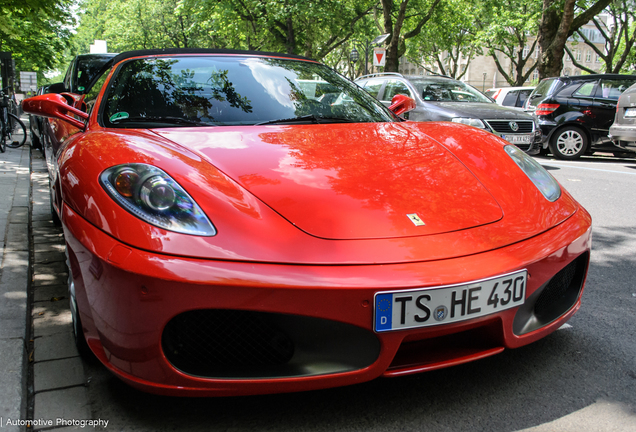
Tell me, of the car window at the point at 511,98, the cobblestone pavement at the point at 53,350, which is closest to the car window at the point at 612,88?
the car window at the point at 511,98

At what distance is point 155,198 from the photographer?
186cm

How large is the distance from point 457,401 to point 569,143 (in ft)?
32.9

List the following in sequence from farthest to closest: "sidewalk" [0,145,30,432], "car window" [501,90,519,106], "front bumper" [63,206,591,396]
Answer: "car window" [501,90,519,106]
"sidewalk" [0,145,30,432]
"front bumper" [63,206,591,396]

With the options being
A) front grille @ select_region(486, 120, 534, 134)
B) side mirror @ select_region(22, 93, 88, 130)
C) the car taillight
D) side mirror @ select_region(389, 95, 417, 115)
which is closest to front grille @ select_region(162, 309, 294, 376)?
side mirror @ select_region(22, 93, 88, 130)

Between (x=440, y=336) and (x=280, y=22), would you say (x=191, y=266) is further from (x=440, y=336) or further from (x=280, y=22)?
(x=280, y=22)

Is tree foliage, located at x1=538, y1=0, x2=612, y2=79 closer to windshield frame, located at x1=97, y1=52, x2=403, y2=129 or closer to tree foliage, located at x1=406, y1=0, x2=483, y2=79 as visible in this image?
tree foliage, located at x1=406, y1=0, x2=483, y2=79

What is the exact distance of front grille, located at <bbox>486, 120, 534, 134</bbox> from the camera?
8.52 m

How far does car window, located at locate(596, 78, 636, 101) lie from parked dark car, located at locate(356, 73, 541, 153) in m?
2.75

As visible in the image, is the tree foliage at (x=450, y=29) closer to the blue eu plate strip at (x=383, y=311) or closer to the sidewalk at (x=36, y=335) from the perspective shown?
the sidewalk at (x=36, y=335)

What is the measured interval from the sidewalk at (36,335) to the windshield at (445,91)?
6.44 metres

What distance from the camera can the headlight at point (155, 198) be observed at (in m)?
1.77

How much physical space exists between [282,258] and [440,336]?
0.57 metres

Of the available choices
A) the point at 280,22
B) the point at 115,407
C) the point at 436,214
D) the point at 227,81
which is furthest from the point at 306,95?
the point at 280,22

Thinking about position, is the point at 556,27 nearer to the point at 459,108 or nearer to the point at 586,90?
the point at 586,90
